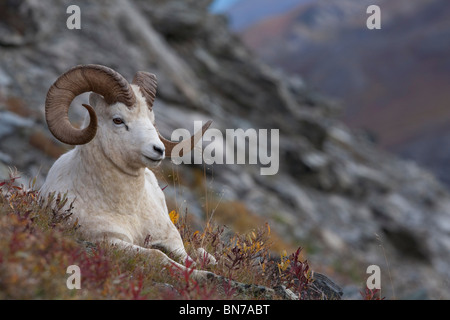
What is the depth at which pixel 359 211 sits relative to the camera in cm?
2781

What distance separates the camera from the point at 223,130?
23.1 m

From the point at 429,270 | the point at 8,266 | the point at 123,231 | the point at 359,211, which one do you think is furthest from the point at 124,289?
the point at 359,211

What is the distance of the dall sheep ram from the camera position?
573cm

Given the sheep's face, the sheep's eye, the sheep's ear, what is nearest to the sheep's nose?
the sheep's face

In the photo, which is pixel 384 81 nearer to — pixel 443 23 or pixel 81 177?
pixel 443 23

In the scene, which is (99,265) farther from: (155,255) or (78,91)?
(78,91)

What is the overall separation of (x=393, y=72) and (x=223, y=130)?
12326cm

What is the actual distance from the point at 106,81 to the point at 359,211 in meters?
23.6

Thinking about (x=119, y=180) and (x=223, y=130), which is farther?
(x=223, y=130)

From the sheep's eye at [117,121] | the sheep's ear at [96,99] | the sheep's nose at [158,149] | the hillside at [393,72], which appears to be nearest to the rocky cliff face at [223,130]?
the sheep's ear at [96,99]

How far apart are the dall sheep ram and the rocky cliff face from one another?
19.7 ft

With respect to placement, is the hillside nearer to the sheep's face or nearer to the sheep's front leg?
the sheep's face

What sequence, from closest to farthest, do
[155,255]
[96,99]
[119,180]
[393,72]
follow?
[155,255] → [119,180] → [96,99] → [393,72]

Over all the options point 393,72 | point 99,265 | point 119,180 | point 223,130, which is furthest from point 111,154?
point 393,72
